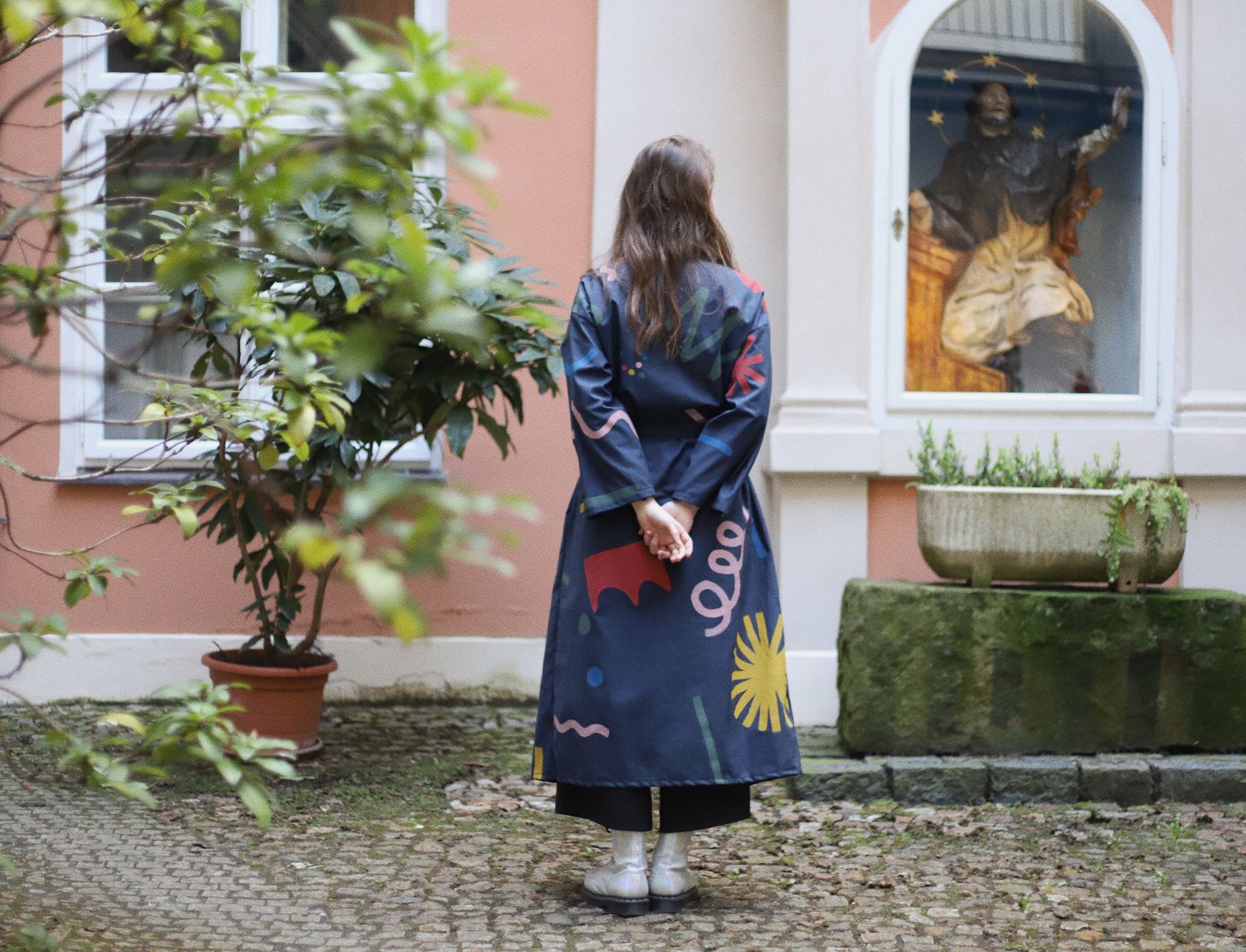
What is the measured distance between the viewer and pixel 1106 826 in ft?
13.4

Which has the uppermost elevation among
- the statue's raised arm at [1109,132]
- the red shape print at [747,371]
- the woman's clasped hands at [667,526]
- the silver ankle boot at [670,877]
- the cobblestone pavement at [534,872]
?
the statue's raised arm at [1109,132]

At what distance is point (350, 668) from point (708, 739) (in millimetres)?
2761

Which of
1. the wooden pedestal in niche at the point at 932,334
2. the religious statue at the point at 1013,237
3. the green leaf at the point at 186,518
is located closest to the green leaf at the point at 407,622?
the green leaf at the point at 186,518

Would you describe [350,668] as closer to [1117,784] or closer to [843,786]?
[843,786]

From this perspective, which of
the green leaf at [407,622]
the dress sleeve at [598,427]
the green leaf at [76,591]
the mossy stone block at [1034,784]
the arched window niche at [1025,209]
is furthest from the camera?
the arched window niche at [1025,209]

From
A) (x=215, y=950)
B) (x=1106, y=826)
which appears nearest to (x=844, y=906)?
(x=1106, y=826)

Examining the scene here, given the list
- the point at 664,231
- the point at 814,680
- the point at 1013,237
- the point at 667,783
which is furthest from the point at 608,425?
the point at 1013,237

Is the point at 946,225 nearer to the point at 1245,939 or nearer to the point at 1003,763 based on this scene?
the point at 1003,763

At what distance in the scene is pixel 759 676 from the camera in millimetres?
3248

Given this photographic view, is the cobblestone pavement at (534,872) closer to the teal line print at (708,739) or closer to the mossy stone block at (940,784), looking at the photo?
the mossy stone block at (940,784)

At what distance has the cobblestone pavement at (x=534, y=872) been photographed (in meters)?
3.03

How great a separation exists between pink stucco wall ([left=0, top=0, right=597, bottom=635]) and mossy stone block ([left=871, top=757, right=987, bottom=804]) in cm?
184

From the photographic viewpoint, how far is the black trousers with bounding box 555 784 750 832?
3.19 meters

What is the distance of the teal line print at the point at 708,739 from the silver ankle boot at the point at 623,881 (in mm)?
275
